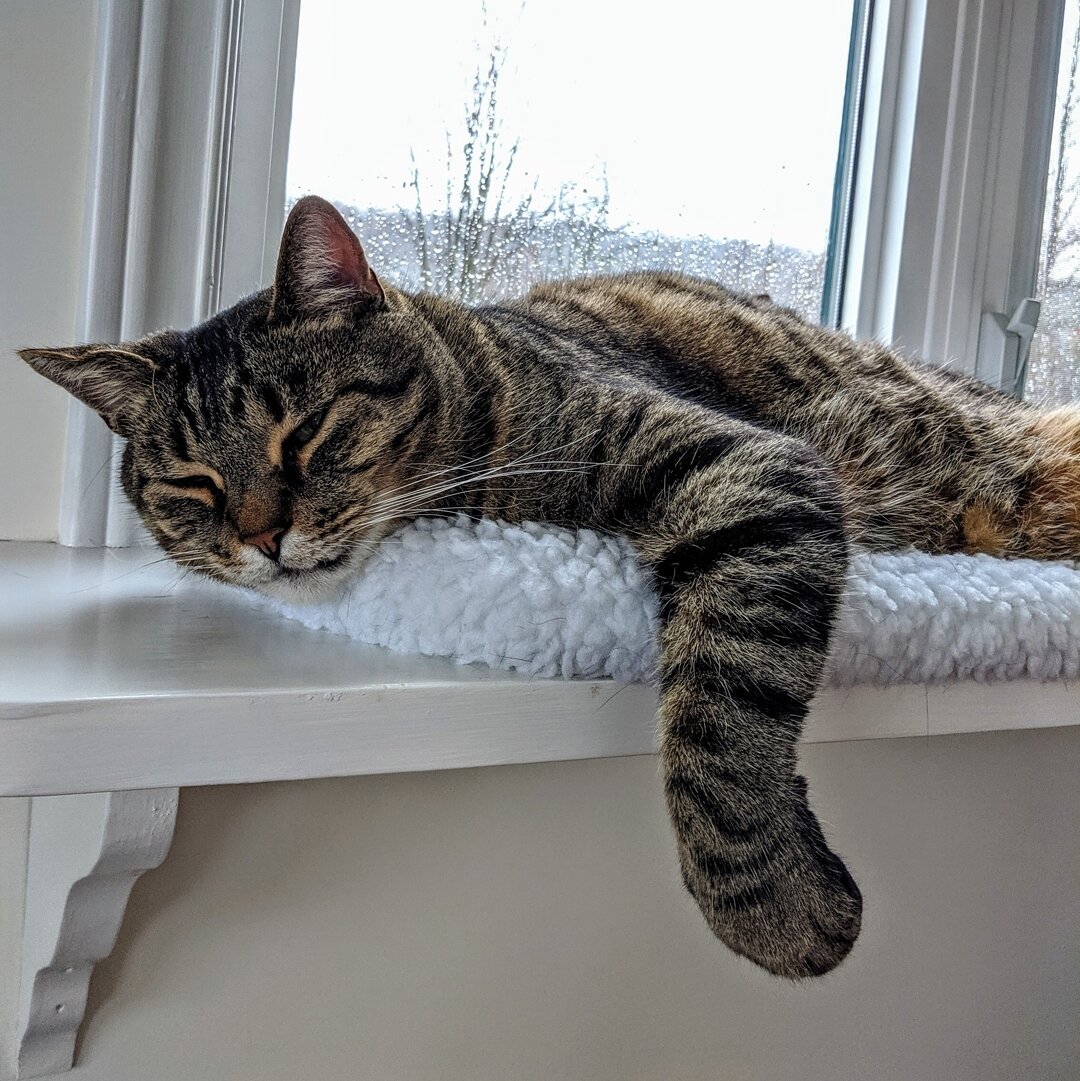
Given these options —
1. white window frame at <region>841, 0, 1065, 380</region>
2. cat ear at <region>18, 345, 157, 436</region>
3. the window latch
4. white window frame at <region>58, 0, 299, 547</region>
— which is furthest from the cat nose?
the window latch

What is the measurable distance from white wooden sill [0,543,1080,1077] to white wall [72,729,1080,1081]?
0.06m

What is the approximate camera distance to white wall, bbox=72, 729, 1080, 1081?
71 centimetres

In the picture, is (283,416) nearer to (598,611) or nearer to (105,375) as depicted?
(105,375)

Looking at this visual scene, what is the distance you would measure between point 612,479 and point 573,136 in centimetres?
61

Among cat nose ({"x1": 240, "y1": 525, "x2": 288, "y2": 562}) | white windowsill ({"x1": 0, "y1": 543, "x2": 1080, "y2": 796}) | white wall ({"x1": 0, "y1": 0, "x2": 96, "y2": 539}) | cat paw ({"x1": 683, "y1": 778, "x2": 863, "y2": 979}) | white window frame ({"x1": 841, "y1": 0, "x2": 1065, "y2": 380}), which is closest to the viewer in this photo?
white windowsill ({"x1": 0, "y1": 543, "x2": 1080, "y2": 796})

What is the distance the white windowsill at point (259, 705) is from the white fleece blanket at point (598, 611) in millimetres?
16

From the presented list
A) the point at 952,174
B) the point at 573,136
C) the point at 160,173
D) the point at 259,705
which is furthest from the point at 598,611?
the point at 952,174

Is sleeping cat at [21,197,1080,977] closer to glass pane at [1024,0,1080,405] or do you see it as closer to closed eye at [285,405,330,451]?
closed eye at [285,405,330,451]

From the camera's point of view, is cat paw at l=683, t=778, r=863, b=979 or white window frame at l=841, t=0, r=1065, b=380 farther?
white window frame at l=841, t=0, r=1065, b=380

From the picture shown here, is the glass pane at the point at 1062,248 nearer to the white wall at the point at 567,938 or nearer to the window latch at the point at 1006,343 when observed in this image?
the window latch at the point at 1006,343

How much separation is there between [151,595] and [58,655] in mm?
238

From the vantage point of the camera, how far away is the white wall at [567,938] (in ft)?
2.34

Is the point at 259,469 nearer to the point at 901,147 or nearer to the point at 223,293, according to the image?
the point at 223,293

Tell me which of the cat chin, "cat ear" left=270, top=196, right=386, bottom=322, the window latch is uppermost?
the window latch
